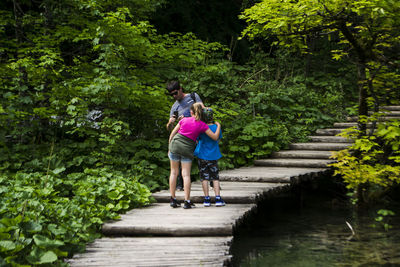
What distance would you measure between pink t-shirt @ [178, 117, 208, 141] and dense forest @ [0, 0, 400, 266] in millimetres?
1329

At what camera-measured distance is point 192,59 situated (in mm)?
9547

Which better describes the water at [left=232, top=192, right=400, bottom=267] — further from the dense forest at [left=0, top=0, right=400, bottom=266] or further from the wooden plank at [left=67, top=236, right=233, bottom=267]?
the wooden plank at [left=67, top=236, right=233, bottom=267]

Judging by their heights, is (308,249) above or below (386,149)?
below

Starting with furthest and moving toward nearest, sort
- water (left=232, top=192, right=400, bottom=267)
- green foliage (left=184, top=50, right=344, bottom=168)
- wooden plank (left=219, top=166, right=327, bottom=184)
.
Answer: green foliage (left=184, top=50, right=344, bottom=168) → wooden plank (left=219, top=166, right=327, bottom=184) → water (left=232, top=192, right=400, bottom=267)

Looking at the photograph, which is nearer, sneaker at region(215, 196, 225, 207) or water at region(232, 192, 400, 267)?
water at region(232, 192, 400, 267)

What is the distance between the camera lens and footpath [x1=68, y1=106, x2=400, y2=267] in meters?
4.15

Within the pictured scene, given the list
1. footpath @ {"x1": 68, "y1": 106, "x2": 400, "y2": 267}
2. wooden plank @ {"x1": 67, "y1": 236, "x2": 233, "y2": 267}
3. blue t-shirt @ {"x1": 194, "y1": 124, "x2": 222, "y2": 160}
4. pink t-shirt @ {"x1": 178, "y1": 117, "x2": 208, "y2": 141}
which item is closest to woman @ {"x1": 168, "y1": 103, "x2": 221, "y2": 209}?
pink t-shirt @ {"x1": 178, "y1": 117, "x2": 208, "y2": 141}

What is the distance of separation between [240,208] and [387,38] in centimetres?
415

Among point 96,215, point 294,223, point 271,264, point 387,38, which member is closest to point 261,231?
point 294,223

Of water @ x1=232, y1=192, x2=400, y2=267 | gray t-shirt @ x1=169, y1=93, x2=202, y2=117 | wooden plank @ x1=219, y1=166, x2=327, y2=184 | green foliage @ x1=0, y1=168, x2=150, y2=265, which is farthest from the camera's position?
wooden plank @ x1=219, y1=166, x2=327, y2=184

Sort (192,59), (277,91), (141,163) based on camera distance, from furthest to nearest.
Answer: (277,91), (192,59), (141,163)

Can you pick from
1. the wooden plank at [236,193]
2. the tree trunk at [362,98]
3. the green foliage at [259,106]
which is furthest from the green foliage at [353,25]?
the green foliage at [259,106]

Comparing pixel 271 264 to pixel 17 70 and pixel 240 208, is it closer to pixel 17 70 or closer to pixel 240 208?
pixel 240 208

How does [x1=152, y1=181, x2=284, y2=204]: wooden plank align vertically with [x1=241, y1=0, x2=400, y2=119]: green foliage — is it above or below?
below
